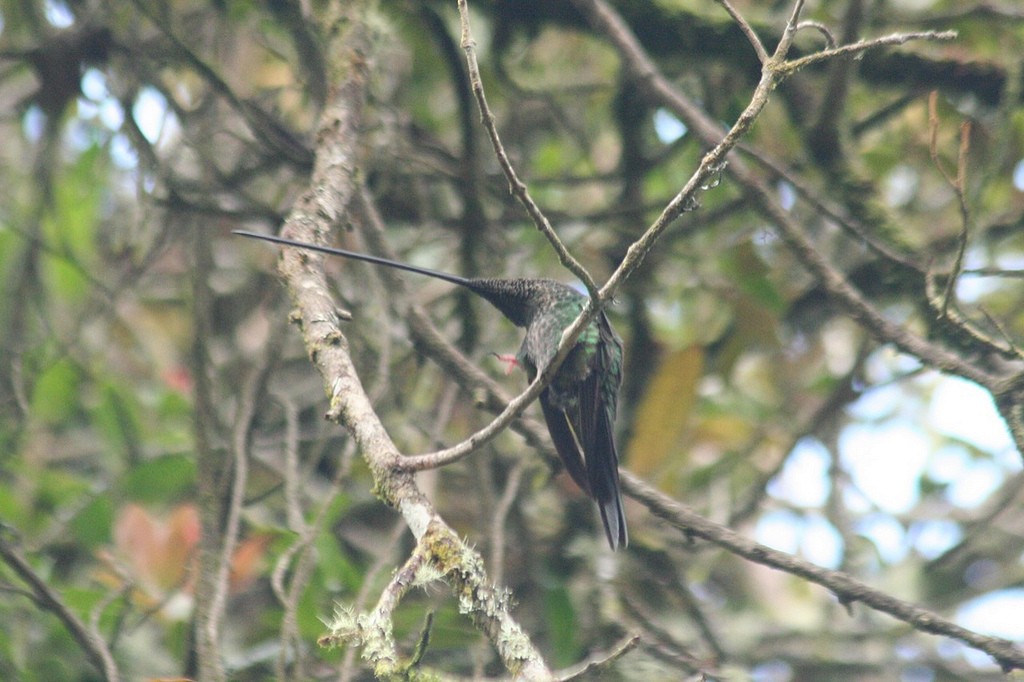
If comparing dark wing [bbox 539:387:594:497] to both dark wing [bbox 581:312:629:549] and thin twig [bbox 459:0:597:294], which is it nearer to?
dark wing [bbox 581:312:629:549]

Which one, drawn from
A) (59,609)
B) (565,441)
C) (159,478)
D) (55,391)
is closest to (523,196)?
(565,441)

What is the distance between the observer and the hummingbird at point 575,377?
2783 millimetres

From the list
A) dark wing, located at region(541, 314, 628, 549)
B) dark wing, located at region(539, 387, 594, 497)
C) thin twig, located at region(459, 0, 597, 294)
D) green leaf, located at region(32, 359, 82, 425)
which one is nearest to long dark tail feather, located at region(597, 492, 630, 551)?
dark wing, located at region(541, 314, 628, 549)

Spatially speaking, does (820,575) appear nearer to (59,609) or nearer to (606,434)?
(606,434)

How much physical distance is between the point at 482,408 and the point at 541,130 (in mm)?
2550

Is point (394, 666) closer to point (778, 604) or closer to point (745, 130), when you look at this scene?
point (745, 130)

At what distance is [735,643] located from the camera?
4352 millimetres

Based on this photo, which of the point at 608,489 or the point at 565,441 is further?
the point at 565,441

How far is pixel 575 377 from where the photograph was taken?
2965mm

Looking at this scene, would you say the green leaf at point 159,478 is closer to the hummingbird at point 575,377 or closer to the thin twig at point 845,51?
the hummingbird at point 575,377

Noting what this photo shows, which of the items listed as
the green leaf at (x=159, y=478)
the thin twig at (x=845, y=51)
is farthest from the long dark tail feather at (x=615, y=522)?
the green leaf at (x=159, y=478)

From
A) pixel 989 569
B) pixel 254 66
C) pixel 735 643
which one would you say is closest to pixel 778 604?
pixel 735 643

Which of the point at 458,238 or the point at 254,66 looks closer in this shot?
the point at 458,238

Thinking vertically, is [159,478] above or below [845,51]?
above
